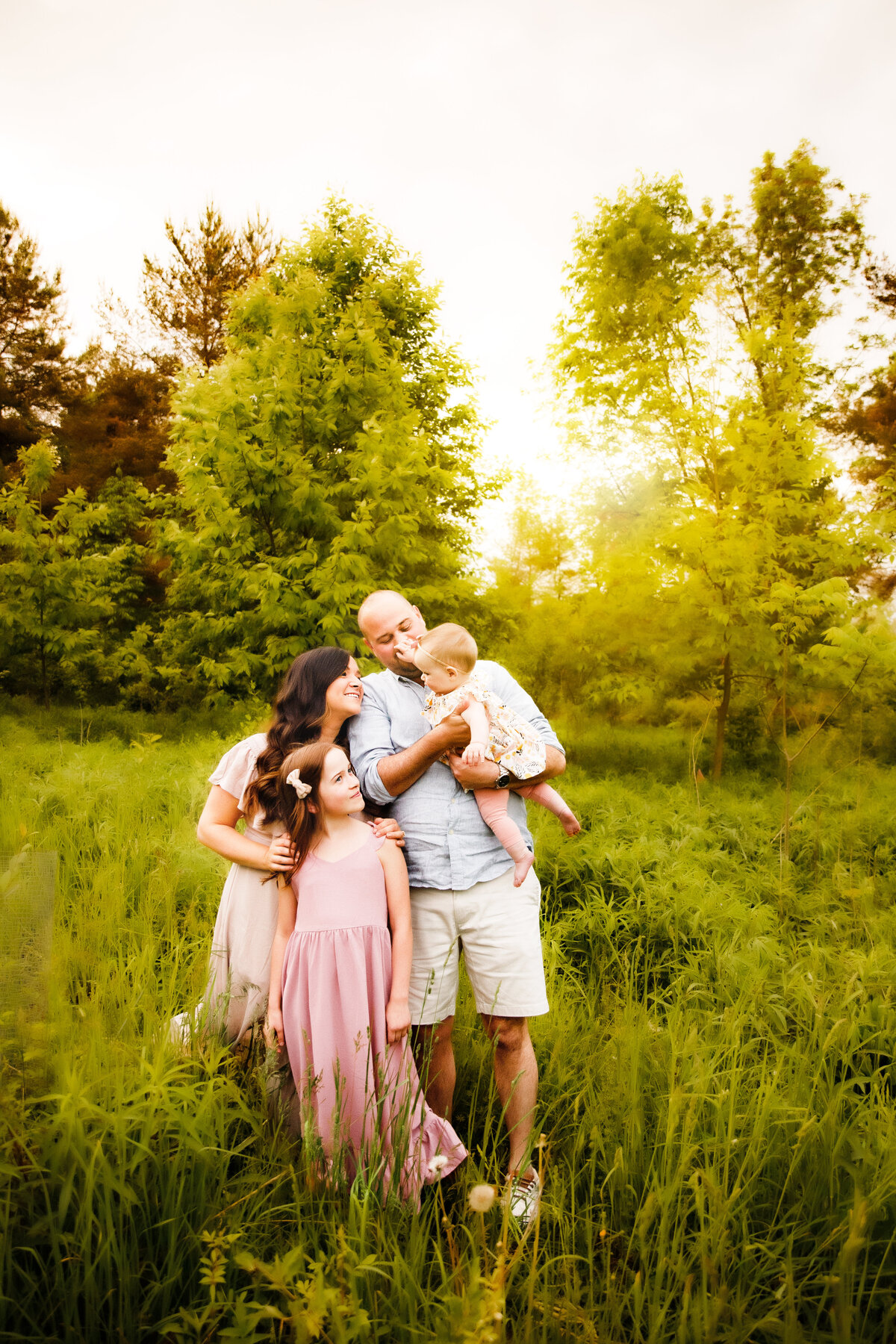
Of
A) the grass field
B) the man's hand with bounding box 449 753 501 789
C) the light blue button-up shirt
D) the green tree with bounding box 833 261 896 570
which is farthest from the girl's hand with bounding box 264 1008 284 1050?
the green tree with bounding box 833 261 896 570

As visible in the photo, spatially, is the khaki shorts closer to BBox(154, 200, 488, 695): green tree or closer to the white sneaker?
the white sneaker

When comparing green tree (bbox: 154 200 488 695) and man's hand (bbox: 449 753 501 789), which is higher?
green tree (bbox: 154 200 488 695)

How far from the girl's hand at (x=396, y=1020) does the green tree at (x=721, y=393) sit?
549 centimetres

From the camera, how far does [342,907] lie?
218 cm

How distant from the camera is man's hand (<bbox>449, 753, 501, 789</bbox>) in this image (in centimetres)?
234

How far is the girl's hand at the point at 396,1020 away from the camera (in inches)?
84.2

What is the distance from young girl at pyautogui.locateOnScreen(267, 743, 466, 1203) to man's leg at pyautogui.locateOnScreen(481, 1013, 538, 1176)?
0.82 ft

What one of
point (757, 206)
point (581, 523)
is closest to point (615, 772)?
point (581, 523)

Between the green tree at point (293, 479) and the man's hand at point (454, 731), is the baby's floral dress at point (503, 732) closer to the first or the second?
the man's hand at point (454, 731)

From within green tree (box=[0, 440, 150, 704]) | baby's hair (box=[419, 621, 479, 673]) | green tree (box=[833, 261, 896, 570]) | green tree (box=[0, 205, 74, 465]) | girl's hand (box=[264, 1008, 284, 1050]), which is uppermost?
green tree (box=[0, 205, 74, 465])

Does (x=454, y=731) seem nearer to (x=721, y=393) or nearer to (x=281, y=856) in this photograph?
(x=281, y=856)

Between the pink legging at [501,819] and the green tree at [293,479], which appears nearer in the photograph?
the pink legging at [501,819]

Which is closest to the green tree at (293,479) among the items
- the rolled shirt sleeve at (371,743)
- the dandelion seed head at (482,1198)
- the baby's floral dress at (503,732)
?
the rolled shirt sleeve at (371,743)

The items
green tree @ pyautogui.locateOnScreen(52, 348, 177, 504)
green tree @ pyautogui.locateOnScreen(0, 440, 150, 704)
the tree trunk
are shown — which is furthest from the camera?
green tree @ pyautogui.locateOnScreen(52, 348, 177, 504)
